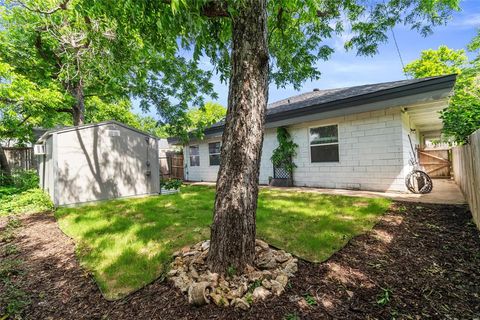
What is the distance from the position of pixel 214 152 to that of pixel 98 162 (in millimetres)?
5916

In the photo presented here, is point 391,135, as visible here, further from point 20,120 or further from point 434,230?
point 20,120

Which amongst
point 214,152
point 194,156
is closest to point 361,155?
point 214,152

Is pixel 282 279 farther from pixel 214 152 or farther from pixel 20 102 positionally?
pixel 214 152

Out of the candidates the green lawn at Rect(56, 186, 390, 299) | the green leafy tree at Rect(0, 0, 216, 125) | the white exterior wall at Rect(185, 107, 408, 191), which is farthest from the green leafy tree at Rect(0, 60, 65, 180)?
the white exterior wall at Rect(185, 107, 408, 191)

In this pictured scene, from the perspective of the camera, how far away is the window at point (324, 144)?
768 cm

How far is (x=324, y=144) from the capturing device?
311 inches

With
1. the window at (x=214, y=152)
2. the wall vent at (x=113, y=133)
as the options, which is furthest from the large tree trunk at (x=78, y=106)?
the window at (x=214, y=152)

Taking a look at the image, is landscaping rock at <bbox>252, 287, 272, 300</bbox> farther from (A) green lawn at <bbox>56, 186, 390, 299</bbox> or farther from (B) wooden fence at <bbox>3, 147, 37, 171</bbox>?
(B) wooden fence at <bbox>3, 147, 37, 171</bbox>

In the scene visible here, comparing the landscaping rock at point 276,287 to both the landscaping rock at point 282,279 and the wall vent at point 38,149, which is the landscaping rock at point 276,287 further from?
the wall vent at point 38,149

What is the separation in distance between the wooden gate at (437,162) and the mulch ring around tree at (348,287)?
8543 mm

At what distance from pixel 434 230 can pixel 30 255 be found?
634cm

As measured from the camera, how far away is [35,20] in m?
7.47

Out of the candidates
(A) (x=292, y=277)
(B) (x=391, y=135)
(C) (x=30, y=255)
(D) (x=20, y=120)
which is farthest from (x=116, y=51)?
(D) (x=20, y=120)

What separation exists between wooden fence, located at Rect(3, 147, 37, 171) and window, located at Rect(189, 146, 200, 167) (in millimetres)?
8206
